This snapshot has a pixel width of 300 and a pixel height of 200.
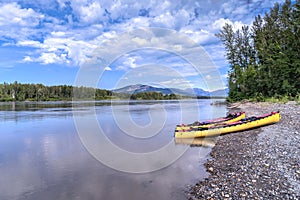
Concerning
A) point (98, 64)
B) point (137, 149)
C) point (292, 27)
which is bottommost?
point (137, 149)

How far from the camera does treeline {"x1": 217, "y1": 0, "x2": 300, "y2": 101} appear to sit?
3496 cm

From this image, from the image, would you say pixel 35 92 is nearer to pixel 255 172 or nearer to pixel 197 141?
pixel 197 141

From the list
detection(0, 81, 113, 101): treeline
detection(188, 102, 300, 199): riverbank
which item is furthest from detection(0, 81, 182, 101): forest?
detection(188, 102, 300, 199): riverbank

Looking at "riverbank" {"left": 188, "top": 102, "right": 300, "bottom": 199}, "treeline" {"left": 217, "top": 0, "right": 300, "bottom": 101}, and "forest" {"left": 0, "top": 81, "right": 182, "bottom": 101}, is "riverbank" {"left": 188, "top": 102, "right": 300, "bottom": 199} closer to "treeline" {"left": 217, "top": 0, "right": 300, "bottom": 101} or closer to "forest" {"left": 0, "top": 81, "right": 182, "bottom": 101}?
"treeline" {"left": 217, "top": 0, "right": 300, "bottom": 101}

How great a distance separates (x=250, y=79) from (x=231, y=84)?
508 inches

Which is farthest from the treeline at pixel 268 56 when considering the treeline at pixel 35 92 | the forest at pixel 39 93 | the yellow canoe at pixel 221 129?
the treeline at pixel 35 92

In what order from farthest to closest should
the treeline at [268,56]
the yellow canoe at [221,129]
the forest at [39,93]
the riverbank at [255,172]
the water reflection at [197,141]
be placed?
the forest at [39,93], the treeline at [268,56], the yellow canoe at [221,129], the water reflection at [197,141], the riverbank at [255,172]

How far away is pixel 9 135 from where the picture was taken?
21.4m

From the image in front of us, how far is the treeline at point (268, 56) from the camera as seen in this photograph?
3496cm

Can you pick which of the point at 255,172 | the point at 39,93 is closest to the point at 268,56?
the point at 255,172

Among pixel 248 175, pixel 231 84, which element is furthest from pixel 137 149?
pixel 231 84

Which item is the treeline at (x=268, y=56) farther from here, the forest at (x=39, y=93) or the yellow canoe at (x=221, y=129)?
the forest at (x=39, y=93)

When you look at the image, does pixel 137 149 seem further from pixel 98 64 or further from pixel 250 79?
pixel 250 79

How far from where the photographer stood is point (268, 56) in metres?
41.5
